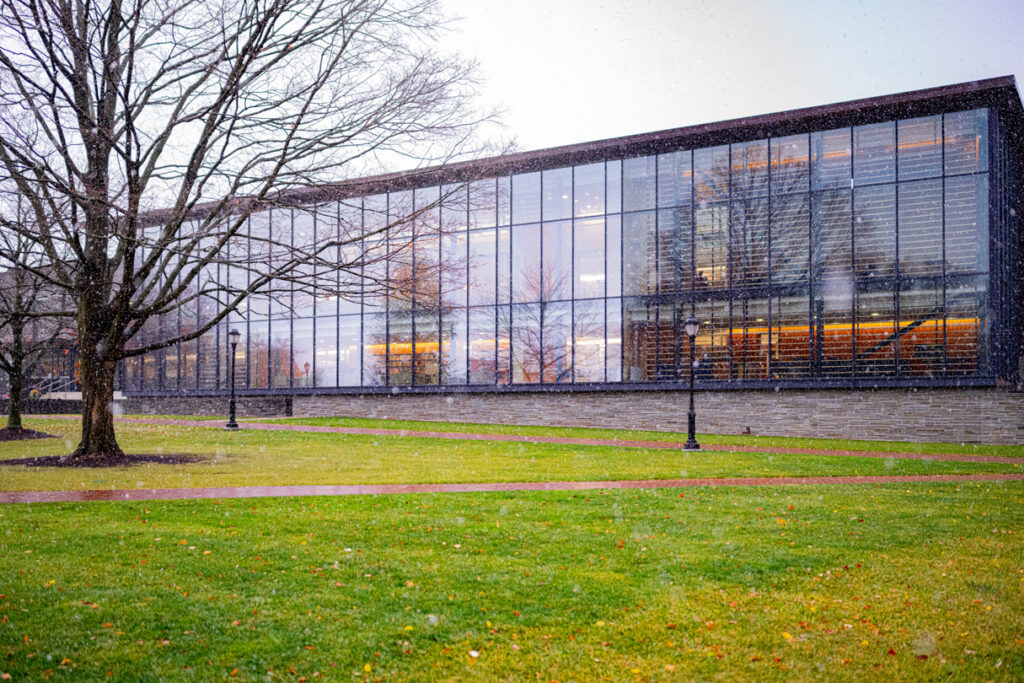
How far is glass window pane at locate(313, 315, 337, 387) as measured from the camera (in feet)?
121

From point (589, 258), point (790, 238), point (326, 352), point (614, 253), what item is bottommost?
point (326, 352)

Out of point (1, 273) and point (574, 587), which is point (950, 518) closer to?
point (574, 587)

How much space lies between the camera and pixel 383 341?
117 feet

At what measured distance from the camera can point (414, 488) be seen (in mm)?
13000

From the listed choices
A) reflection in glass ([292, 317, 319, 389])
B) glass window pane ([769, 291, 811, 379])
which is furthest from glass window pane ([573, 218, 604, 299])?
reflection in glass ([292, 317, 319, 389])

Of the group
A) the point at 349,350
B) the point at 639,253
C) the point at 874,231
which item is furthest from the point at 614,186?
the point at 349,350

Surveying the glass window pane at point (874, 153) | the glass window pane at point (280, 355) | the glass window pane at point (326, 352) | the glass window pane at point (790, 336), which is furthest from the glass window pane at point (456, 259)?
the glass window pane at point (874, 153)

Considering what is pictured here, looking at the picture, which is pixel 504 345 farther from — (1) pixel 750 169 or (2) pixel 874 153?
(2) pixel 874 153

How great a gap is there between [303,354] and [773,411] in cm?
2224

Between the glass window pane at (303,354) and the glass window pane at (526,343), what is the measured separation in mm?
10893

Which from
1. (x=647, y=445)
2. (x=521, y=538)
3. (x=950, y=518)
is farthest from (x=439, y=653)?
(x=647, y=445)

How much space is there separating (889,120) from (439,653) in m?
28.0

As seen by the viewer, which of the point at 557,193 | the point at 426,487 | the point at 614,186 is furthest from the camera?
the point at 557,193

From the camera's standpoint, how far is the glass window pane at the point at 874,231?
2688 centimetres
